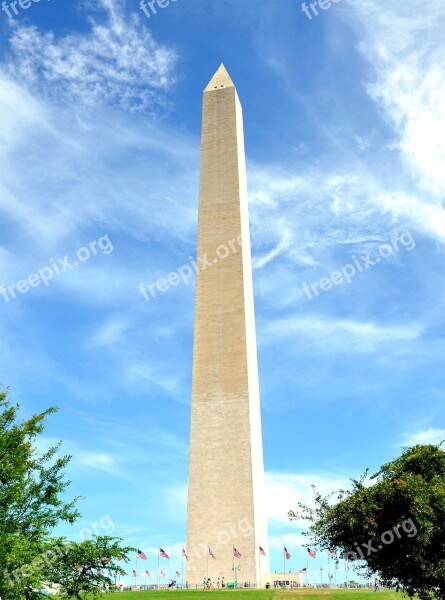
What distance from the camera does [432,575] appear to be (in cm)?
2425

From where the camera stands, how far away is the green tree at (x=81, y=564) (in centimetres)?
2253

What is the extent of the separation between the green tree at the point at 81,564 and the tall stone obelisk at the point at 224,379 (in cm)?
2437

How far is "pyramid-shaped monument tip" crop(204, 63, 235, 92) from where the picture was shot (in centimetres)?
5900

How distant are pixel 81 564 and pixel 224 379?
2782cm

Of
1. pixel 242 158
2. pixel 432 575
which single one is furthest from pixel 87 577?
pixel 242 158

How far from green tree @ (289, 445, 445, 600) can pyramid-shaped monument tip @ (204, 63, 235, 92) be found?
1577 inches

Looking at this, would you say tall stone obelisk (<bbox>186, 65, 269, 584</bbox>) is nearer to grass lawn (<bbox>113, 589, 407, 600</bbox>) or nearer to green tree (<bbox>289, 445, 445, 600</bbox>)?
grass lawn (<bbox>113, 589, 407, 600</bbox>)

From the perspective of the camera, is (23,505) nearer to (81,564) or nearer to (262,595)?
(81,564)

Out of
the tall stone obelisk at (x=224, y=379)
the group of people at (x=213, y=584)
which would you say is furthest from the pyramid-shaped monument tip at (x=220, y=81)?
the group of people at (x=213, y=584)

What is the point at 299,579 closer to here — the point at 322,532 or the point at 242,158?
the point at 322,532

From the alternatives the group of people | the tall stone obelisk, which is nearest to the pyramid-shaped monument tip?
the tall stone obelisk

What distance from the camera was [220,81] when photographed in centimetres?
5966

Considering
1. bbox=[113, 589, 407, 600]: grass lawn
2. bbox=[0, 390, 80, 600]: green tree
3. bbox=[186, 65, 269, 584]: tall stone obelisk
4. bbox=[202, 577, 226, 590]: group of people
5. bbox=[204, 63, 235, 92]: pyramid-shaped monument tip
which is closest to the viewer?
bbox=[0, 390, 80, 600]: green tree

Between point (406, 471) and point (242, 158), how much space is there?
120ft
